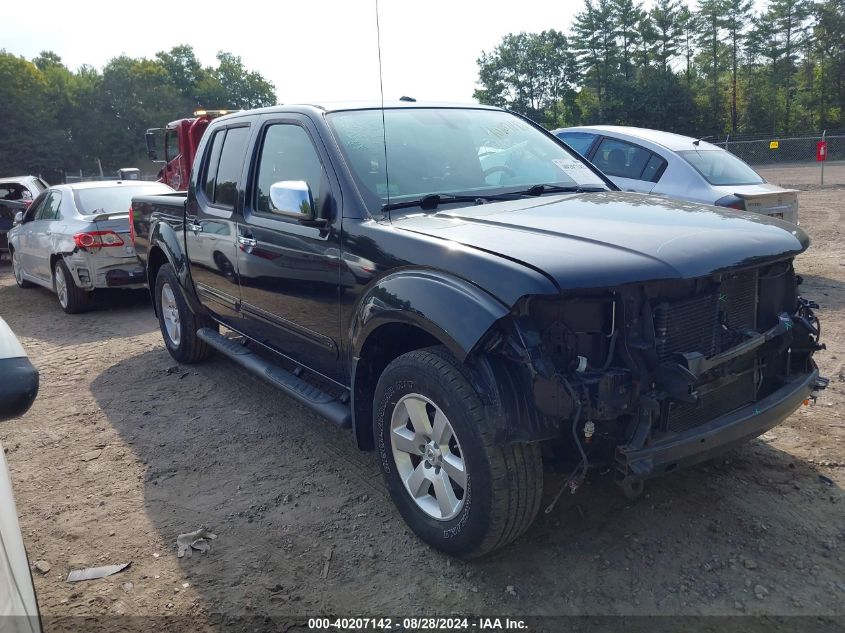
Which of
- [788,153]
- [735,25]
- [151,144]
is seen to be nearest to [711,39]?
[735,25]

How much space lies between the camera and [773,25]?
52.9 meters

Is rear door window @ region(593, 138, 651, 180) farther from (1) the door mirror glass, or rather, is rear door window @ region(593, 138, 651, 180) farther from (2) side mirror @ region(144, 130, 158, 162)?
(2) side mirror @ region(144, 130, 158, 162)

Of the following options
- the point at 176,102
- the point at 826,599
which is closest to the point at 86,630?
the point at 826,599

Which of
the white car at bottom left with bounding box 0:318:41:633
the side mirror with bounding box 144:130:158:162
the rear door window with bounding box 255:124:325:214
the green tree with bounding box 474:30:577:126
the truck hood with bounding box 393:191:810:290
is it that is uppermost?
the green tree with bounding box 474:30:577:126

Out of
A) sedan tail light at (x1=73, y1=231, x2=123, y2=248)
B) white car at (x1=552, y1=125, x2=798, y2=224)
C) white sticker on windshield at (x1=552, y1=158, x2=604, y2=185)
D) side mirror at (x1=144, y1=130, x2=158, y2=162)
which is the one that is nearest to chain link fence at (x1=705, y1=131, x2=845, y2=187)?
white car at (x1=552, y1=125, x2=798, y2=224)

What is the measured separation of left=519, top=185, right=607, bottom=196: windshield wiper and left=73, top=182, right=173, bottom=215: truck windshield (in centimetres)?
613

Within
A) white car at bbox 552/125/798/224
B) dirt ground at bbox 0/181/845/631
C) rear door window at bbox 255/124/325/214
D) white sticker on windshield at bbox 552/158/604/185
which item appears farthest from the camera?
white car at bbox 552/125/798/224

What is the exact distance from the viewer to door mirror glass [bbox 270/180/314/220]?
12.0 feet

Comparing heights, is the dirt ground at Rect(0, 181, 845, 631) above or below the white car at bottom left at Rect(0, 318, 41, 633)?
below

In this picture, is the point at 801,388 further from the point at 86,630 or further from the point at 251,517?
the point at 86,630

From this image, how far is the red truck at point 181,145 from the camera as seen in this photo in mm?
13000

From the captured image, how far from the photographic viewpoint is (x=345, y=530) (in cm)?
345

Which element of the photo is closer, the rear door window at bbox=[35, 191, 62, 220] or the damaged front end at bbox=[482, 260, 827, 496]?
the damaged front end at bbox=[482, 260, 827, 496]

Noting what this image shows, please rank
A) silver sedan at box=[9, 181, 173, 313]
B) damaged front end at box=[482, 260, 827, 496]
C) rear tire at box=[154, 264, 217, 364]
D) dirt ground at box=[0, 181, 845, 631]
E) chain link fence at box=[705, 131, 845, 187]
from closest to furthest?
damaged front end at box=[482, 260, 827, 496], dirt ground at box=[0, 181, 845, 631], rear tire at box=[154, 264, 217, 364], silver sedan at box=[9, 181, 173, 313], chain link fence at box=[705, 131, 845, 187]
